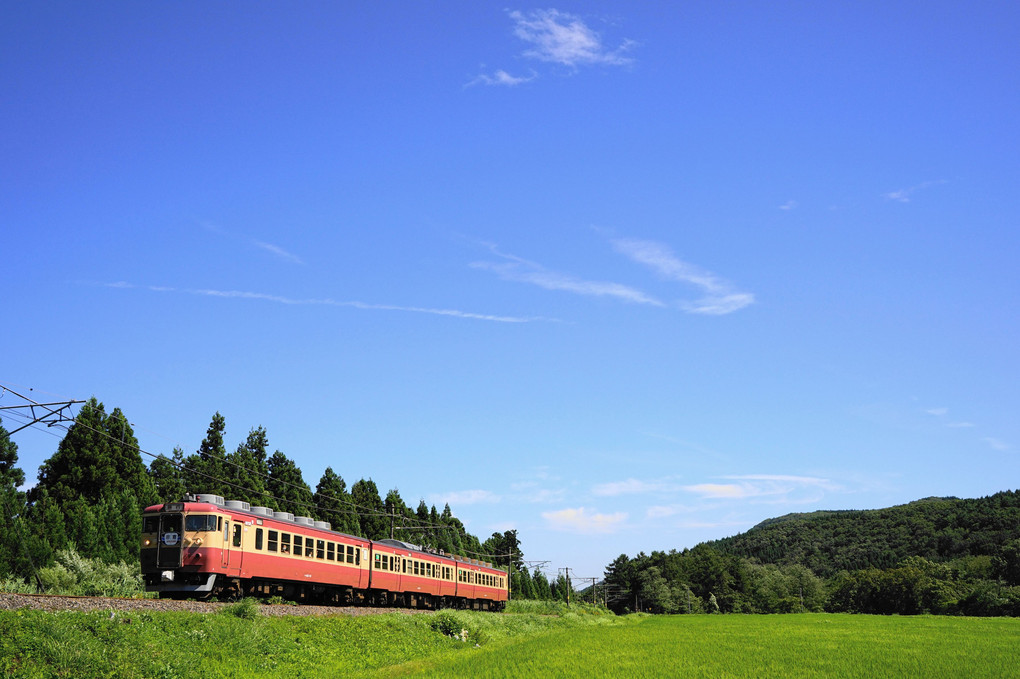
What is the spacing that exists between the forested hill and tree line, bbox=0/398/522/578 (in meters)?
88.2

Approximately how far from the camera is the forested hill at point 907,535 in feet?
426

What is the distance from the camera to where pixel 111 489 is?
49.2 meters

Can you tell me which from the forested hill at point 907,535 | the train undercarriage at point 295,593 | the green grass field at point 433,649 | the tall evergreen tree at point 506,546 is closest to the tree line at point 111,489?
the train undercarriage at point 295,593

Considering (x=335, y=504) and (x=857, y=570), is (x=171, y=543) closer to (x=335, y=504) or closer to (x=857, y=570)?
(x=335, y=504)

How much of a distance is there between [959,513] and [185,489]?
130 m

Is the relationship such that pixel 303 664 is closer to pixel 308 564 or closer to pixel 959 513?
pixel 308 564

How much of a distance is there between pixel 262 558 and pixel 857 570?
131 metres

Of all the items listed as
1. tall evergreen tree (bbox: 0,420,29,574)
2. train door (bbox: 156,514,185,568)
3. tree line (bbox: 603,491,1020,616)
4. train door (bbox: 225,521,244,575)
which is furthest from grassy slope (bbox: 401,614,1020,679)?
tree line (bbox: 603,491,1020,616)

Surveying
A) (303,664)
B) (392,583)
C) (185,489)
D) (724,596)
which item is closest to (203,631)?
(303,664)

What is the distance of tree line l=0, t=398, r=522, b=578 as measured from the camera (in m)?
40.6

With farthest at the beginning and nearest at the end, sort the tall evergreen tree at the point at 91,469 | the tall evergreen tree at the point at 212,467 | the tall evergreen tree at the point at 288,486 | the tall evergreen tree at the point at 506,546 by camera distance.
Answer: the tall evergreen tree at the point at 506,546
the tall evergreen tree at the point at 288,486
the tall evergreen tree at the point at 212,467
the tall evergreen tree at the point at 91,469

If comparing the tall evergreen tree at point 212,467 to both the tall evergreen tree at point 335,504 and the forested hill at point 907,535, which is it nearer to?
the tall evergreen tree at point 335,504

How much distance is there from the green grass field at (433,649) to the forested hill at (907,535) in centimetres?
9309

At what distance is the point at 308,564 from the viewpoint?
32.3 meters
